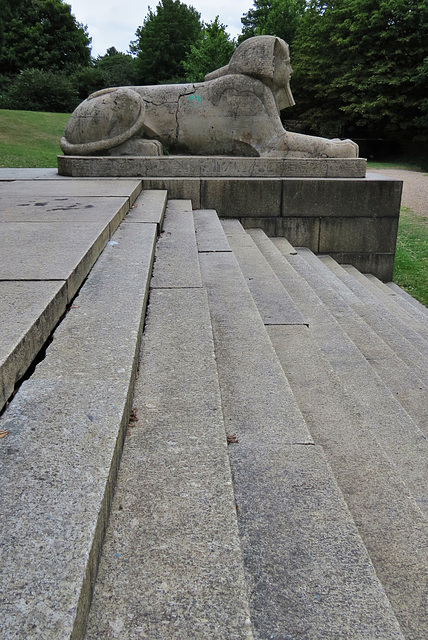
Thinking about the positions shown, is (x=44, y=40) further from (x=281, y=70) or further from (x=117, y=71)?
(x=281, y=70)

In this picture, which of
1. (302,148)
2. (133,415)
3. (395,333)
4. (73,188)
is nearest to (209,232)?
(73,188)

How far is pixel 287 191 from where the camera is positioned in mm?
6656

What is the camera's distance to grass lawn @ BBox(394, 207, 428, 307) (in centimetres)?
A: 754

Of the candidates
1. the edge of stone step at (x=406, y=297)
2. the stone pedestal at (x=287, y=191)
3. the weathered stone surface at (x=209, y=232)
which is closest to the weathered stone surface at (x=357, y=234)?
the stone pedestal at (x=287, y=191)

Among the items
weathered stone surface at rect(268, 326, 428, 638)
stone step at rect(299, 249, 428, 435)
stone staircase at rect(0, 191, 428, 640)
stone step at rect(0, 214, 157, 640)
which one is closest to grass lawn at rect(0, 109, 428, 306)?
stone step at rect(299, 249, 428, 435)

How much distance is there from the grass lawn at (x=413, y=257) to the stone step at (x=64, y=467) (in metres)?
5.57

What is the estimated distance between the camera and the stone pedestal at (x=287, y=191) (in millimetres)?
6531

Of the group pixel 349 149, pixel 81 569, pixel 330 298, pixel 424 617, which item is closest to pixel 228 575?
pixel 81 569

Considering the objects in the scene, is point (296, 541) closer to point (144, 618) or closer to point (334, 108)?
point (144, 618)

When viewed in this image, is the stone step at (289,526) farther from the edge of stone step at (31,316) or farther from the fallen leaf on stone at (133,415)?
the edge of stone step at (31,316)

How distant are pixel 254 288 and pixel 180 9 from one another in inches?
1859

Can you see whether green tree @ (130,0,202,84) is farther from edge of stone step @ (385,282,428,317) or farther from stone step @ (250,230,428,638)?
stone step @ (250,230,428,638)

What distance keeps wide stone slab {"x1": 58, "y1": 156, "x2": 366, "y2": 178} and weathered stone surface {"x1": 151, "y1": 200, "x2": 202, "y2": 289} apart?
1.39 meters

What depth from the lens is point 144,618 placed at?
3.53 ft
